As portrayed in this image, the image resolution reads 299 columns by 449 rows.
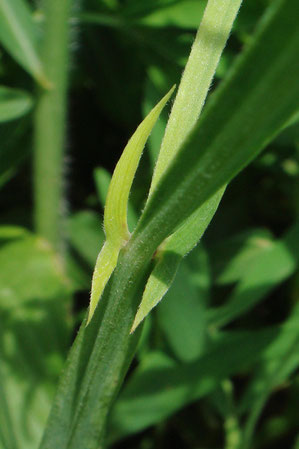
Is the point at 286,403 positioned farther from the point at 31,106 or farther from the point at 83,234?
the point at 31,106

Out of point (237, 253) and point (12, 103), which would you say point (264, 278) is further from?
point (12, 103)

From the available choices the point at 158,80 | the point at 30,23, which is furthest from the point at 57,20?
the point at 158,80

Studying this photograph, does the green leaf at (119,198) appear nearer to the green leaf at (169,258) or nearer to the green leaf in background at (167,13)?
the green leaf at (169,258)

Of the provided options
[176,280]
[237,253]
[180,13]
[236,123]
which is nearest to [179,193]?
[236,123]

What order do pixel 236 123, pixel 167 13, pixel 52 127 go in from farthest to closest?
pixel 52 127, pixel 167 13, pixel 236 123

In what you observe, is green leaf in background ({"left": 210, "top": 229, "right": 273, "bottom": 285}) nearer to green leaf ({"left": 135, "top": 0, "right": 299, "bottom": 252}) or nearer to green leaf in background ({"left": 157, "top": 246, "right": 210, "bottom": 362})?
green leaf in background ({"left": 157, "top": 246, "right": 210, "bottom": 362})
